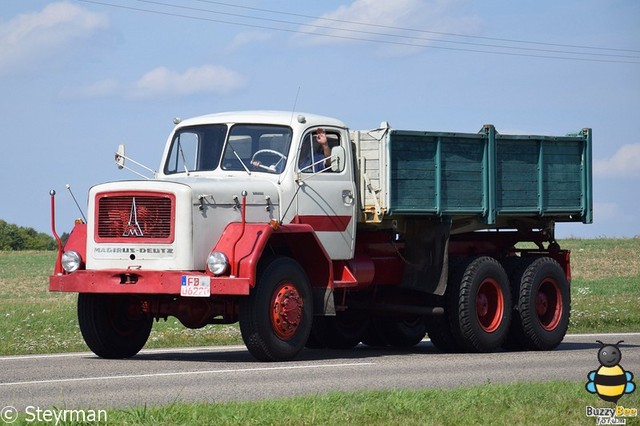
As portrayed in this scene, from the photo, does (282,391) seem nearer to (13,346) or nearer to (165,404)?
Answer: (165,404)

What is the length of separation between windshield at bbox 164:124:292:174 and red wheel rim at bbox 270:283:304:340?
5.80ft

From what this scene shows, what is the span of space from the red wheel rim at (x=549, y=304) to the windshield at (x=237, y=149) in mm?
4811

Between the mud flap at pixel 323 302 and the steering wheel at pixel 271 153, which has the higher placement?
the steering wheel at pixel 271 153

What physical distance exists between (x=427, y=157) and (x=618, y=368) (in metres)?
8.01

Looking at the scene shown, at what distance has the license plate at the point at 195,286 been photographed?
573 inches

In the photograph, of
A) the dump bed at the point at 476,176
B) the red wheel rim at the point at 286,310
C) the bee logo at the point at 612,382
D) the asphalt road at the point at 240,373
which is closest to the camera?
the bee logo at the point at 612,382

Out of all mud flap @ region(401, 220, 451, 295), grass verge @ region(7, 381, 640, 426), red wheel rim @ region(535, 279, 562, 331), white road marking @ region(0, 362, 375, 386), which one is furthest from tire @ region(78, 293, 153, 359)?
red wheel rim @ region(535, 279, 562, 331)

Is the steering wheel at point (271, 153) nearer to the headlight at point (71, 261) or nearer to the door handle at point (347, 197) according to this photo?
the door handle at point (347, 197)

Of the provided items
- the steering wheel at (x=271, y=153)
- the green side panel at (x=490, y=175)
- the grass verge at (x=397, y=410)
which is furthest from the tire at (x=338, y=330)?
the grass verge at (x=397, y=410)

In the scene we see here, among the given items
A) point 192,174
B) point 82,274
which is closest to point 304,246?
point 192,174

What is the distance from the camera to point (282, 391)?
11.8 meters

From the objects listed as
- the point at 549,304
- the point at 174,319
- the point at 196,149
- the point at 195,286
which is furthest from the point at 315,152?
the point at 174,319

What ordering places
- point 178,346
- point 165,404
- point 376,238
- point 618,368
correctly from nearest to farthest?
point 618,368
point 165,404
point 376,238
point 178,346

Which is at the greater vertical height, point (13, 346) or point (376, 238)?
point (376, 238)
